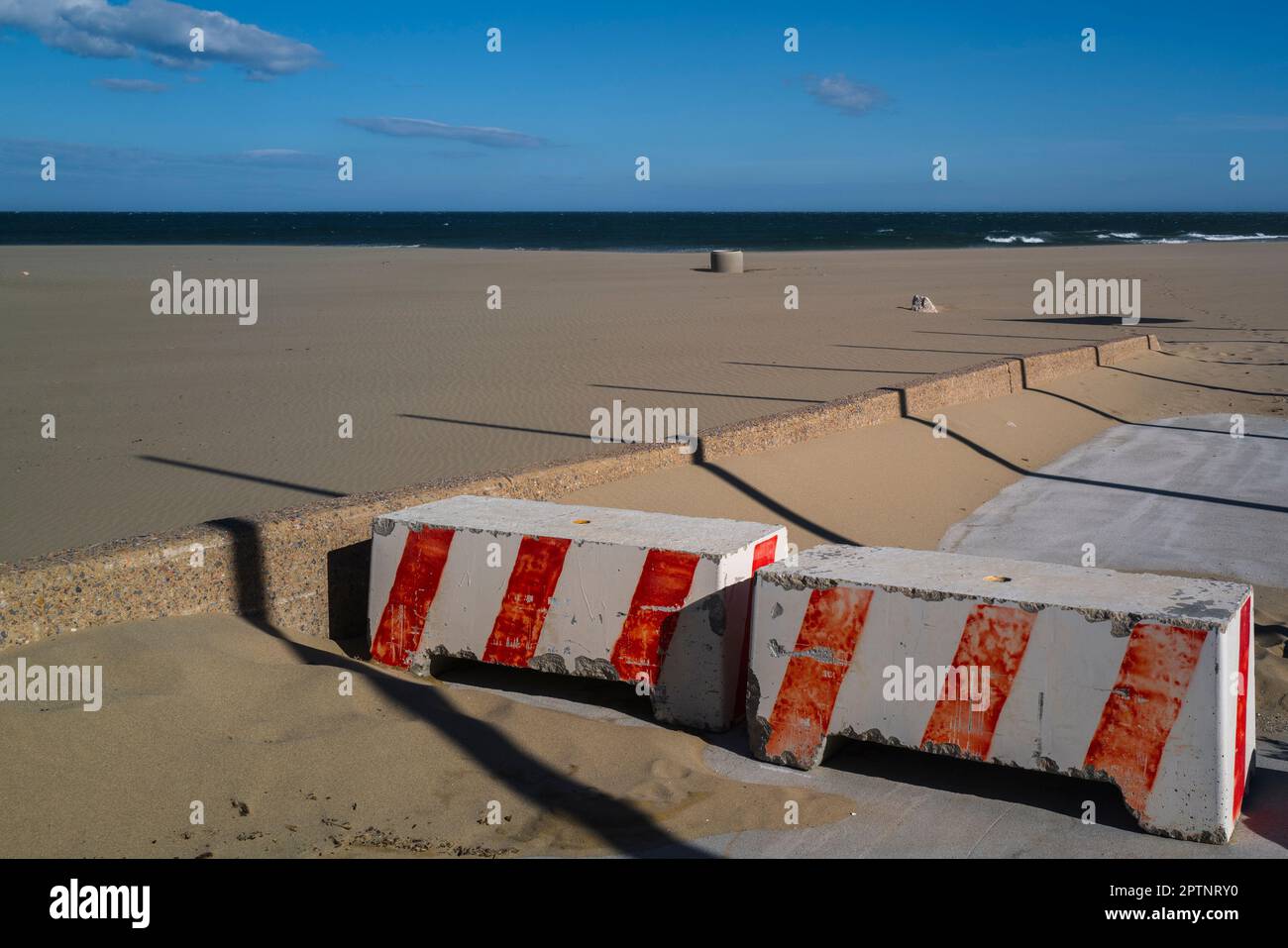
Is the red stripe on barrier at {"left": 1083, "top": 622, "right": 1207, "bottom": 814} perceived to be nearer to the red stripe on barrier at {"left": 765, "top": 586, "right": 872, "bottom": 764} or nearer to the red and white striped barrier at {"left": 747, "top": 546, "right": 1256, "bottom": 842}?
the red and white striped barrier at {"left": 747, "top": 546, "right": 1256, "bottom": 842}

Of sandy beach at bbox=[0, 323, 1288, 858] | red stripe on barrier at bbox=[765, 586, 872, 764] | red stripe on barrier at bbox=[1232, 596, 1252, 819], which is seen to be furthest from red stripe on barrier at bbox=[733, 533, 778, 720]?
red stripe on barrier at bbox=[1232, 596, 1252, 819]

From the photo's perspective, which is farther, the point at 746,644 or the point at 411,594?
the point at 411,594

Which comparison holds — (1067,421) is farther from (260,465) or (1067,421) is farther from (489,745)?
(489,745)

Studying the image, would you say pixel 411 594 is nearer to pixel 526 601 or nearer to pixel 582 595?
pixel 526 601

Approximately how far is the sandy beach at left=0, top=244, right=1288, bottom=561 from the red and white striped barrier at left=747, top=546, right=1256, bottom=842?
15.5ft

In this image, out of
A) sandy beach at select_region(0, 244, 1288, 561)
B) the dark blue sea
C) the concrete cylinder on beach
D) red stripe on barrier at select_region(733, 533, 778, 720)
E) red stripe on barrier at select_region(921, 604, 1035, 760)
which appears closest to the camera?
red stripe on barrier at select_region(921, 604, 1035, 760)

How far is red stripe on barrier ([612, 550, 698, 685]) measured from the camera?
5.21m

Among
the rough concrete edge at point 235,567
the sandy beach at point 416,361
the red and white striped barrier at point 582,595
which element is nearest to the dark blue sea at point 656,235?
the sandy beach at point 416,361

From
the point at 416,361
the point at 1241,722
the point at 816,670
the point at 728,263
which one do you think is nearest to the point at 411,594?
the point at 816,670

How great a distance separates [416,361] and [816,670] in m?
13.1

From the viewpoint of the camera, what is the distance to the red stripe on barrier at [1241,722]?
4.29 m

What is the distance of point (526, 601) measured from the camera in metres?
5.51

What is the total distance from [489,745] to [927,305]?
22314 millimetres
